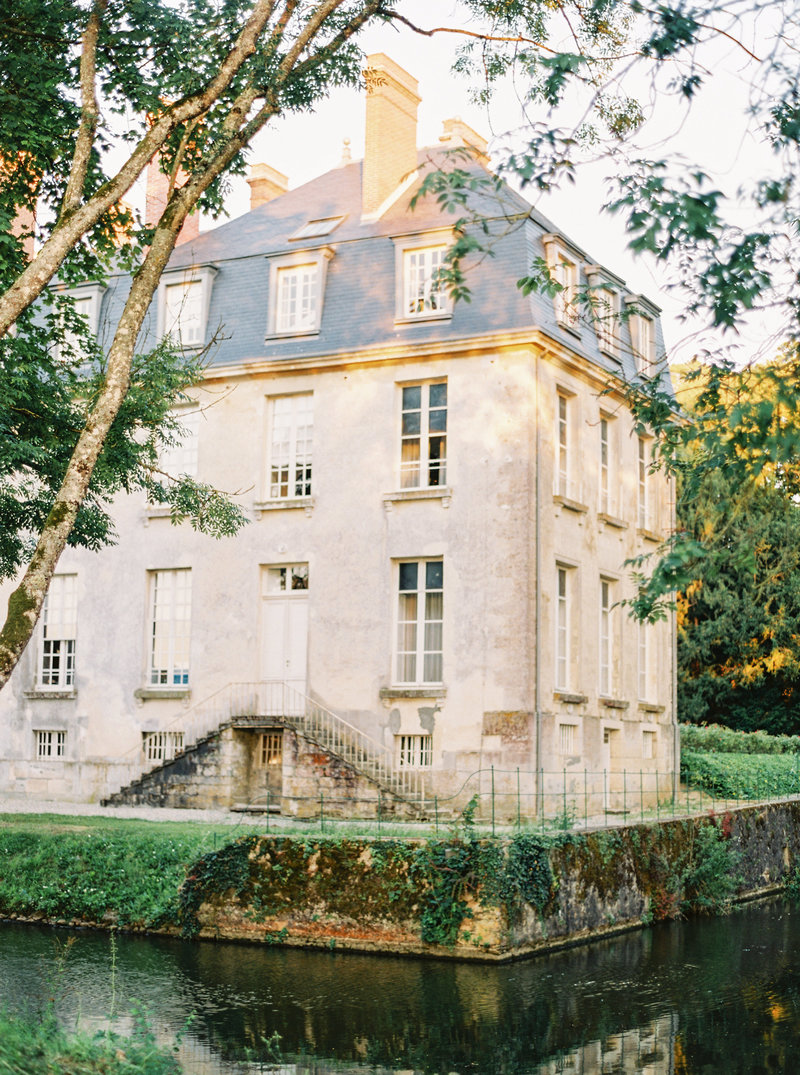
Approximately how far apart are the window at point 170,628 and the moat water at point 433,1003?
11.0 m

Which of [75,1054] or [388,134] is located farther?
[388,134]

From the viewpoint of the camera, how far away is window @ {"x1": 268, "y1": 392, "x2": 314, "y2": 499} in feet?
84.9

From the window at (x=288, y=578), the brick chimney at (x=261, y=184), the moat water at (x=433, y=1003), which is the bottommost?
the moat water at (x=433, y=1003)

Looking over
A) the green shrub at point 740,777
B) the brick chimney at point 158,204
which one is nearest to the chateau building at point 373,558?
the green shrub at point 740,777

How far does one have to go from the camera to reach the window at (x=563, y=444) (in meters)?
24.8

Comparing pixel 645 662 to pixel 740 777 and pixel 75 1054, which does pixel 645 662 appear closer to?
pixel 740 777

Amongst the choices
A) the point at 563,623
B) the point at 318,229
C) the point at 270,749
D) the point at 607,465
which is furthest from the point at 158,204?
the point at 563,623

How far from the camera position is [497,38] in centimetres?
1157

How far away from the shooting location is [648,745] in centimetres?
2784

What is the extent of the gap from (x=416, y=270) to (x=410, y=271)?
120 millimetres

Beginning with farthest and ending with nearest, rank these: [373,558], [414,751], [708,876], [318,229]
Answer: [318,229] → [373,558] → [414,751] → [708,876]

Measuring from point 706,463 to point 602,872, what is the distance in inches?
329

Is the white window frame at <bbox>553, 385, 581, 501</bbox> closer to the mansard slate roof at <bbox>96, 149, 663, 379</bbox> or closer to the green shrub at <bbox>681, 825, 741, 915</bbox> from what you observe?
the mansard slate roof at <bbox>96, 149, 663, 379</bbox>

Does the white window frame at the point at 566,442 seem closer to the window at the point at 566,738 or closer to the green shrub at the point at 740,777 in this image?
the window at the point at 566,738
